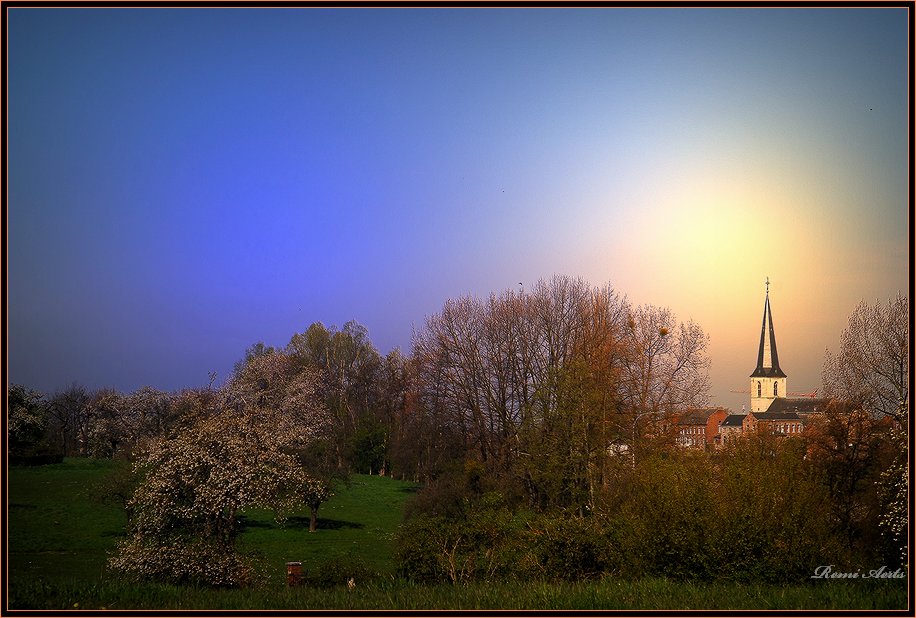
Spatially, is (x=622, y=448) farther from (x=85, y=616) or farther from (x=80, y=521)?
(x=85, y=616)

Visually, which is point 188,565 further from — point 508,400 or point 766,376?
point 766,376

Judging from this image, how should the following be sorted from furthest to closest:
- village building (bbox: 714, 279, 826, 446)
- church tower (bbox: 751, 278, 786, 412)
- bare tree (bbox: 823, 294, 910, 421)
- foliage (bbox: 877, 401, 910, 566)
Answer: church tower (bbox: 751, 278, 786, 412) → village building (bbox: 714, 279, 826, 446) → bare tree (bbox: 823, 294, 910, 421) → foliage (bbox: 877, 401, 910, 566)

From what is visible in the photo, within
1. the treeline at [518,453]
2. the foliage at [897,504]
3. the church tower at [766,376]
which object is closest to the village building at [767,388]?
the church tower at [766,376]

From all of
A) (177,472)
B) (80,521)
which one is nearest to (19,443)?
(80,521)

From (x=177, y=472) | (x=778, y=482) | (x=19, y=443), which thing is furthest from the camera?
(x=19, y=443)

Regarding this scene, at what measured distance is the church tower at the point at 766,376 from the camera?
10850cm

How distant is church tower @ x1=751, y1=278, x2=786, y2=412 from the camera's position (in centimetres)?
10850

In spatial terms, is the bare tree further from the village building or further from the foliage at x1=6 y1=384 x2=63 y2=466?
the village building

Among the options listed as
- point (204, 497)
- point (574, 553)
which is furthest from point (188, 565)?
point (574, 553)

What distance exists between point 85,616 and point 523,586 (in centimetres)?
632

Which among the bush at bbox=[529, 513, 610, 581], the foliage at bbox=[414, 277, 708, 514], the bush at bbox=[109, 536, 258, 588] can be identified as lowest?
the bush at bbox=[109, 536, 258, 588]

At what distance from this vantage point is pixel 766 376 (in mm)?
113438

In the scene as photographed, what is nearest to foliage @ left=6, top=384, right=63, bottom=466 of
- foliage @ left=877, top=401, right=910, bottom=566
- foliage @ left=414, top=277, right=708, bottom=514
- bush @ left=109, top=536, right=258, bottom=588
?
foliage @ left=414, top=277, right=708, bottom=514

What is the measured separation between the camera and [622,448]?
35.6 meters
